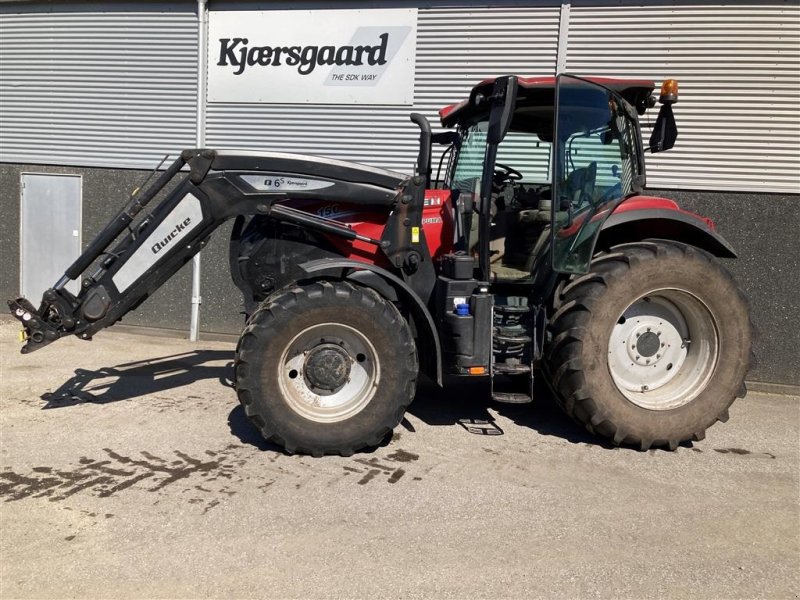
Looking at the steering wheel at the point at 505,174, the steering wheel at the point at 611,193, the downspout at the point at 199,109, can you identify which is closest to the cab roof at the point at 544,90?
the steering wheel at the point at 505,174

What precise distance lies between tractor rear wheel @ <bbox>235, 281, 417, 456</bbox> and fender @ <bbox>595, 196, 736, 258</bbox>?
5.60ft

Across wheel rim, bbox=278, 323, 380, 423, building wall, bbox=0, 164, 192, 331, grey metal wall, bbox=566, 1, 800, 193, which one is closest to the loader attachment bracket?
wheel rim, bbox=278, 323, 380, 423

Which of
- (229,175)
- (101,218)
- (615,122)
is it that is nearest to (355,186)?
(229,175)

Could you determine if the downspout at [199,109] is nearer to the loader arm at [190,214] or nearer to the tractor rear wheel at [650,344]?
the loader arm at [190,214]

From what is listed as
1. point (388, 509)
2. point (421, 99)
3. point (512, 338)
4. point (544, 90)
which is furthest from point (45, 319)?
point (421, 99)

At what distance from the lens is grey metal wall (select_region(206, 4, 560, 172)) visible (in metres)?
6.86

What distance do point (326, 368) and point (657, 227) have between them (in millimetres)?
2658

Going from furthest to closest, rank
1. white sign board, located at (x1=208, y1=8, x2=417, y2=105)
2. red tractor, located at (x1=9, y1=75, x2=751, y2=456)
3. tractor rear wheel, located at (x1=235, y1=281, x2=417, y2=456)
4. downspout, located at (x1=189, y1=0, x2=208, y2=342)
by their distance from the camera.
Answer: downspout, located at (x1=189, y1=0, x2=208, y2=342)
white sign board, located at (x1=208, y1=8, x2=417, y2=105)
red tractor, located at (x1=9, y1=75, x2=751, y2=456)
tractor rear wheel, located at (x1=235, y1=281, x2=417, y2=456)

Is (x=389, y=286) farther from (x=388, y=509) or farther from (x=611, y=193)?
(x=611, y=193)

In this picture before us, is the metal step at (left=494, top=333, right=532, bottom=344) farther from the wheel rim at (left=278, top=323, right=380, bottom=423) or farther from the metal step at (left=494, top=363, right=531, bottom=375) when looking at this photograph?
the wheel rim at (left=278, top=323, right=380, bottom=423)

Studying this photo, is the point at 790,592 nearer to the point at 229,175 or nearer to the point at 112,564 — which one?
the point at 112,564

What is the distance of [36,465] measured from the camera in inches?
150

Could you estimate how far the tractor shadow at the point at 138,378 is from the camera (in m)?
5.16

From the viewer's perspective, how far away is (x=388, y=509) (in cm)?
339
